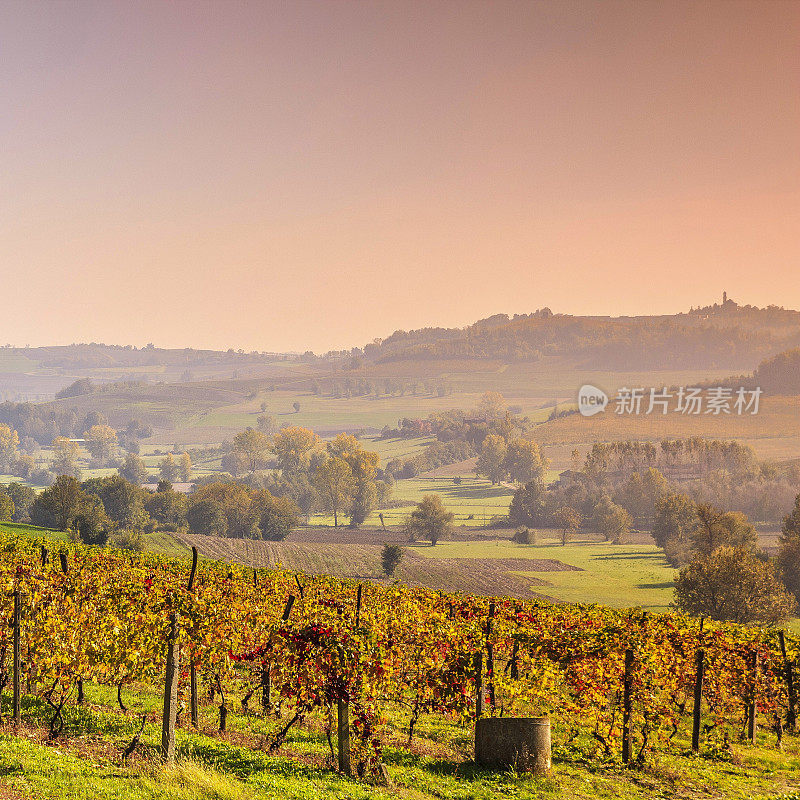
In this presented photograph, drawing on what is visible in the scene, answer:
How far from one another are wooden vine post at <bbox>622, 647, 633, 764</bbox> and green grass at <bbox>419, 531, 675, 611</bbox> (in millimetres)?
88294

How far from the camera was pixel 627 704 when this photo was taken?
18234 mm

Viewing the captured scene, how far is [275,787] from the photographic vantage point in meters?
13.5

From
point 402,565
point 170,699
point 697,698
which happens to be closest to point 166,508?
point 402,565

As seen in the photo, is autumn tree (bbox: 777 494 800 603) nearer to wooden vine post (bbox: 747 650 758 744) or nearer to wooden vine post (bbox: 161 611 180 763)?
wooden vine post (bbox: 747 650 758 744)

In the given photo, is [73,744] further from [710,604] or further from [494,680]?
[710,604]

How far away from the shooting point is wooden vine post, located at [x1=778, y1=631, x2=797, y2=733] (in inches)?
899

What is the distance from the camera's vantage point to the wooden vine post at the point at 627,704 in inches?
717

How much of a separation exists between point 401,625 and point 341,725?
276cm

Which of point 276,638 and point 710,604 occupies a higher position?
point 276,638

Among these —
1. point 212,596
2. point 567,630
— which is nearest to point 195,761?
point 212,596

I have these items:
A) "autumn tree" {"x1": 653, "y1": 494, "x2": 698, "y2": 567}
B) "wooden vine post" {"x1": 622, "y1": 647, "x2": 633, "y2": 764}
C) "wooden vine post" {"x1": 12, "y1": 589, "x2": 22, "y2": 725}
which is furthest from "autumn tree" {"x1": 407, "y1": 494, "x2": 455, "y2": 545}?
"wooden vine post" {"x1": 12, "y1": 589, "x2": 22, "y2": 725}

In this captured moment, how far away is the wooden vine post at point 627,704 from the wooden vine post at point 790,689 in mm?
7656

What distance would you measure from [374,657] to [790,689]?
15952mm

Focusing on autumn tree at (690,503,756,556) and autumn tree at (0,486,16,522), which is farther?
autumn tree at (0,486,16,522)
